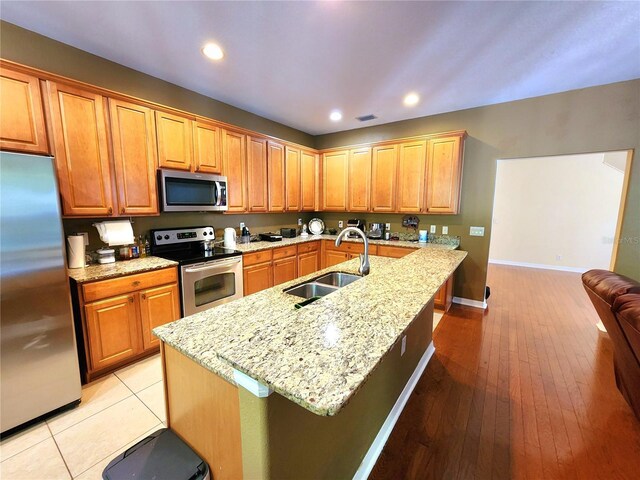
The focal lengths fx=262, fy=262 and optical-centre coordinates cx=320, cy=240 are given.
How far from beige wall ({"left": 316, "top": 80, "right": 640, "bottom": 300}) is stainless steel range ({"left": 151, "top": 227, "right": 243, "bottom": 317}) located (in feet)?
10.0

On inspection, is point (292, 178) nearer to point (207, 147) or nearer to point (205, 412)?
point (207, 147)

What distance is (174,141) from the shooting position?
280 centimetres

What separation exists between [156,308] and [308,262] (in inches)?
90.6

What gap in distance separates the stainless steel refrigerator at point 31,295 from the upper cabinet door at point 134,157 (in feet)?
2.51

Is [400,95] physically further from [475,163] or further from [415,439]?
[415,439]

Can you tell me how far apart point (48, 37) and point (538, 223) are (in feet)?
28.1

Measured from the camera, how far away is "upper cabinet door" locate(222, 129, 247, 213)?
10.8 ft

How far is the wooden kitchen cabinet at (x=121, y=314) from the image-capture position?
2068mm

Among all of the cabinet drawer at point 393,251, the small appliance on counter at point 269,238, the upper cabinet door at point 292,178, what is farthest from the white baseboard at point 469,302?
the upper cabinet door at point 292,178

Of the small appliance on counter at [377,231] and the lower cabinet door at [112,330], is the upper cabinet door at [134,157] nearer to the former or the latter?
the lower cabinet door at [112,330]

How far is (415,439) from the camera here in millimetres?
1703

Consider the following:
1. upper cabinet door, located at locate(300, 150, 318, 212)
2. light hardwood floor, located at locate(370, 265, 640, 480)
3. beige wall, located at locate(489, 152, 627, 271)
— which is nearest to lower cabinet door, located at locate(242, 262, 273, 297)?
upper cabinet door, located at locate(300, 150, 318, 212)

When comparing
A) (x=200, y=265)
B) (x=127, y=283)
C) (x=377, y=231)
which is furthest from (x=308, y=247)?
(x=127, y=283)

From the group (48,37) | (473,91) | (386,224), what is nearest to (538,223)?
(386,224)
